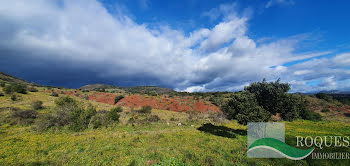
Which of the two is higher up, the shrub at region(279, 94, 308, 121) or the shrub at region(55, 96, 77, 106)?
the shrub at region(279, 94, 308, 121)

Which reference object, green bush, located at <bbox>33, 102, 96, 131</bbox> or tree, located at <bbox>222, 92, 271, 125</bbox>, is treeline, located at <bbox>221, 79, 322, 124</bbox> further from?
green bush, located at <bbox>33, 102, 96, 131</bbox>

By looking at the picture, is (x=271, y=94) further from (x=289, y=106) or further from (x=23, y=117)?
(x=23, y=117)

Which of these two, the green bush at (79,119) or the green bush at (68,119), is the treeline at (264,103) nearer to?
the green bush at (79,119)

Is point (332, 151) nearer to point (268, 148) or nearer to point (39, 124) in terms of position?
point (268, 148)

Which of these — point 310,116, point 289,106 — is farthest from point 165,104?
point 310,116

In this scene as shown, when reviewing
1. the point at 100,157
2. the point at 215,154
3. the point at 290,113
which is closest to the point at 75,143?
the point at 100,157

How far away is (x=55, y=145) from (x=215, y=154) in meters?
15.1

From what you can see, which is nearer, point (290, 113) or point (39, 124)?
point (290, 113)

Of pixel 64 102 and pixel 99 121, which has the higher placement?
pixel 64 102

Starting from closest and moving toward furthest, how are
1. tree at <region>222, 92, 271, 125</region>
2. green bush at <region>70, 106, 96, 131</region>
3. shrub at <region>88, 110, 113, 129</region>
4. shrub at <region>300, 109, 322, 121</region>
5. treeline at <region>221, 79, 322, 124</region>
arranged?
tree at <region>222, 92, 271, 125</region>
treeline at <region>221, 79, 322, 124</region>
green bush at <region>70, 106, 96, 131</region>
shrub at <region>88, 110, 113, 129</region>
shrub at <region>300, 109, 322, 121</region>

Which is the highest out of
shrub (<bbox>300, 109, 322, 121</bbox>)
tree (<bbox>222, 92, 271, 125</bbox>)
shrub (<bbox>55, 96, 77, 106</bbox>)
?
tree (<bbox>222, 92, 271, 125</bbox>)

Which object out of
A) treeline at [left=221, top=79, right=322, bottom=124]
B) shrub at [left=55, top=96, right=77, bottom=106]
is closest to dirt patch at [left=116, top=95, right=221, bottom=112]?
shrub at [left=55, top=96, right=77, bottom=106]

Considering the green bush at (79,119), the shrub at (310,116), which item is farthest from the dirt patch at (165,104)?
the green bush at (79,119)

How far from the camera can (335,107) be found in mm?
50312
